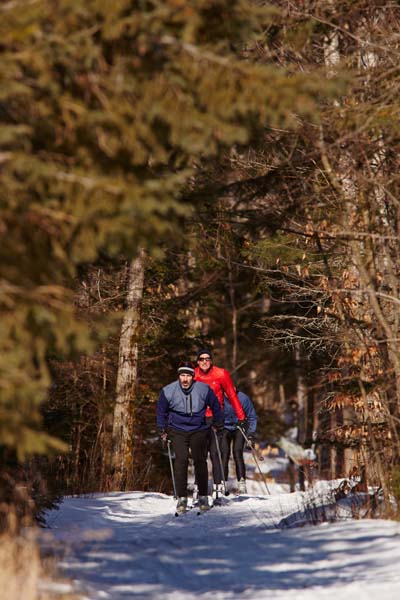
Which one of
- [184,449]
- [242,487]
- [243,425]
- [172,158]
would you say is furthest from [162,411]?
[172,158]

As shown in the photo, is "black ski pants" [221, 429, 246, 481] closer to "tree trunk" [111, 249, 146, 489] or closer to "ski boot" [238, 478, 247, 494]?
"ski boot" [238, 478, 247, 494]

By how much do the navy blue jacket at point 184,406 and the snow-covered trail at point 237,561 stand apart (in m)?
1.56

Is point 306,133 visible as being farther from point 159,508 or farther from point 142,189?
point 159,508

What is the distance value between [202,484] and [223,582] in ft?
17.5

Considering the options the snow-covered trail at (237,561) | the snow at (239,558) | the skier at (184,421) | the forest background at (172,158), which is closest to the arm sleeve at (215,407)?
the skier at (184,421)

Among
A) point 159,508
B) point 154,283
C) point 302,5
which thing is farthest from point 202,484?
point 154,283

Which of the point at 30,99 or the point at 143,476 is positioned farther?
the point at 143,476

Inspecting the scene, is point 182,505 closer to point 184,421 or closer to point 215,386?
point 184,421

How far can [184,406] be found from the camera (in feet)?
42.5

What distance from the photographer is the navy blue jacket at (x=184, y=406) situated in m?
13.0

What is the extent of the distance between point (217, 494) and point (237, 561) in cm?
592

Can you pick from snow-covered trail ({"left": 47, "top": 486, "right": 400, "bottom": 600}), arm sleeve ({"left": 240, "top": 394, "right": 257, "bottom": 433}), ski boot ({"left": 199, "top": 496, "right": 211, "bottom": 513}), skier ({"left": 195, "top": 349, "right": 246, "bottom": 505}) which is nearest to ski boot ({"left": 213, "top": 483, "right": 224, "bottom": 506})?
skier ({"left": 195, "top": 349, "right": 246, "bottom": 505})

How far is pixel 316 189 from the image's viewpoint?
10.9 metres

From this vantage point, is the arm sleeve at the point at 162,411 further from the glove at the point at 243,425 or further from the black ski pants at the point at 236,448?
the black ski pants at the point at 236,448
